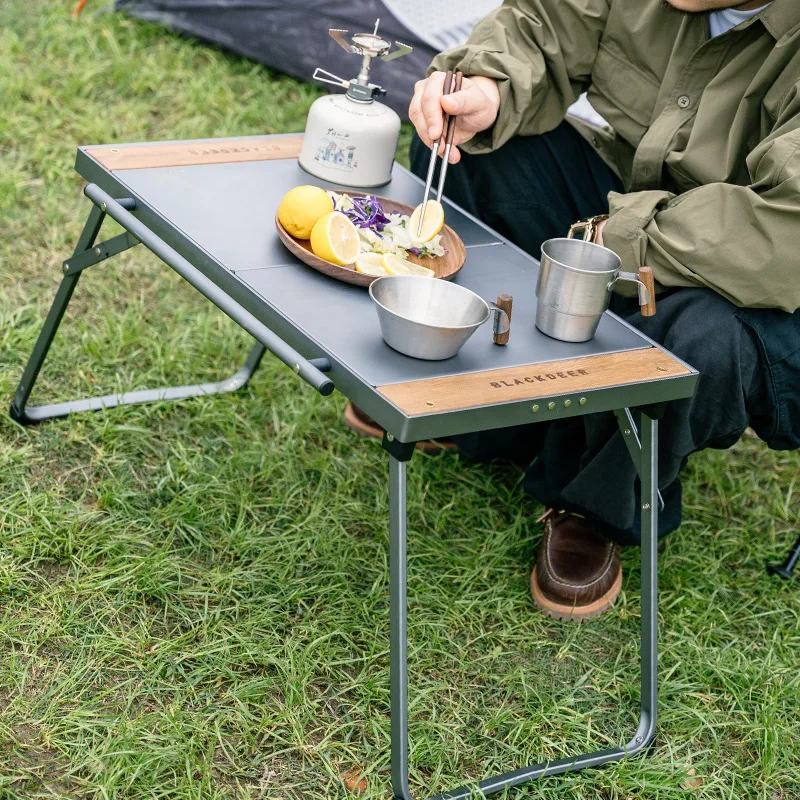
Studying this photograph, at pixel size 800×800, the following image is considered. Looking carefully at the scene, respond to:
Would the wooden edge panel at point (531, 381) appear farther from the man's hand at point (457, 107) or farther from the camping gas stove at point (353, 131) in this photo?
the camping gas stove at point (353, 131)

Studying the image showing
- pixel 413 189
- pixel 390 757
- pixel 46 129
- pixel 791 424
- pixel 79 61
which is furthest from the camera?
pixel 79 61

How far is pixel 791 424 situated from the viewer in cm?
213

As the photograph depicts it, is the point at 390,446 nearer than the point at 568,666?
Yes

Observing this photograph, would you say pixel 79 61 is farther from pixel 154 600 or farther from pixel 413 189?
pixel 154 600

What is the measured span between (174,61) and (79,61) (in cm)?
38

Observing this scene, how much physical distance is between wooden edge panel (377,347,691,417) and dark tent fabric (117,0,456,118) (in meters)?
2.49

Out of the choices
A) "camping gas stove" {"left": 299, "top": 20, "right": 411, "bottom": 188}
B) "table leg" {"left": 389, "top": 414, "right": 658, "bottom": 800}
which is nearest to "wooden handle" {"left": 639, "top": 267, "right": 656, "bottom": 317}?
"table leg" {"left": 389, "top": 414, "right": 658, "bottom": 800}

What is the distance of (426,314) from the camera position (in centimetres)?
171

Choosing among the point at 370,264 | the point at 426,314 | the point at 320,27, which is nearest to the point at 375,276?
the point at 370,264

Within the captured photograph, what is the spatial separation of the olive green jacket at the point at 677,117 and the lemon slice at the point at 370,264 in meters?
0.45

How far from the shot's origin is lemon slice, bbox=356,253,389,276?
6.12 feet

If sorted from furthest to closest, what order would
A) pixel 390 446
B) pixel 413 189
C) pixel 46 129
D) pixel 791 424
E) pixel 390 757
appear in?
1. pixel 46 129
2. pixel 413 189
3. pixel 791 424
4. pixel 390 757
5. pixel 390 446

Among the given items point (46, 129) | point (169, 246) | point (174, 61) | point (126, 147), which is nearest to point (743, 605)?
point (169, 246)

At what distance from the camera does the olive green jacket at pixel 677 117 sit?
1.91 m
